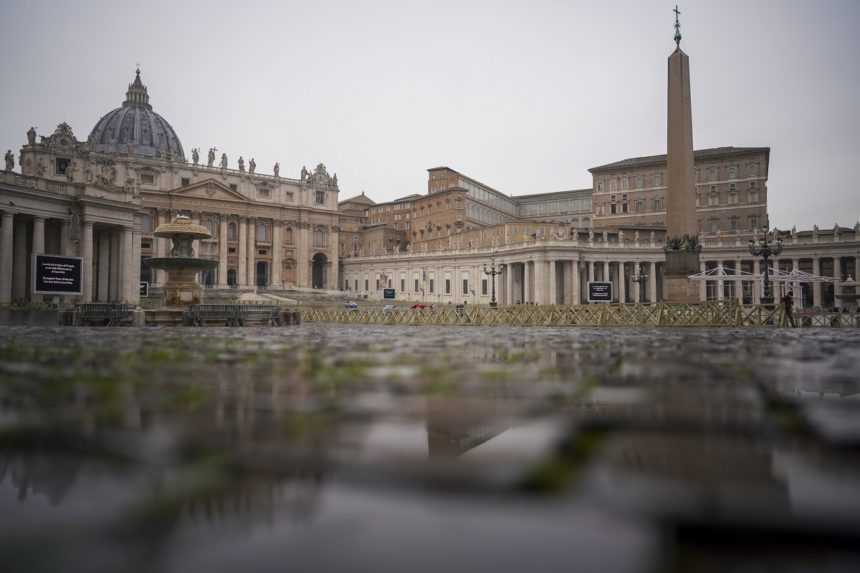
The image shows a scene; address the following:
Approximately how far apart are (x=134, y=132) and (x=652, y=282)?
85107mm

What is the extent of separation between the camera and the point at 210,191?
74.8m

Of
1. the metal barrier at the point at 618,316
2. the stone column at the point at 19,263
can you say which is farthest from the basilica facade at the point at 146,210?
the metal barrier at the point at 618,316

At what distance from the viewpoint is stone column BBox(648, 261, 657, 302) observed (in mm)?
63531

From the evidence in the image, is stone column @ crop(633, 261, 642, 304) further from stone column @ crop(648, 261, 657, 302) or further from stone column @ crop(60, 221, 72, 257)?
stone column @ crop(60, 221, 72, 257)

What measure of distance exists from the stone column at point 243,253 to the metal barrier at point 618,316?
50295 mm

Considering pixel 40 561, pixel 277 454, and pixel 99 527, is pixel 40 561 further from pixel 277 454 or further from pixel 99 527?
pixel 277 454

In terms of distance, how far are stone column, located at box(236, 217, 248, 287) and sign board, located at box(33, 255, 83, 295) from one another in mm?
53122

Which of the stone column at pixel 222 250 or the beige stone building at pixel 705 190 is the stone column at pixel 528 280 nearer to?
the beige stone building at pixel 705 190

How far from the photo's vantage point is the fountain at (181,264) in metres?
26.9

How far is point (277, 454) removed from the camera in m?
2.31

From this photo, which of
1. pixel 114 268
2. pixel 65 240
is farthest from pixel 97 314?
pixel 114 268

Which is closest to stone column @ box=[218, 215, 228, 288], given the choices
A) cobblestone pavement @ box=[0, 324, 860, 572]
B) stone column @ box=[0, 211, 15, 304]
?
stone column @ box=[0, 211, 15, 304]

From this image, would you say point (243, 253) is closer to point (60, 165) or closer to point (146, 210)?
point (146, 210)

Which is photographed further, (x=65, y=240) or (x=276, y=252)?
(x=276, y=252)
